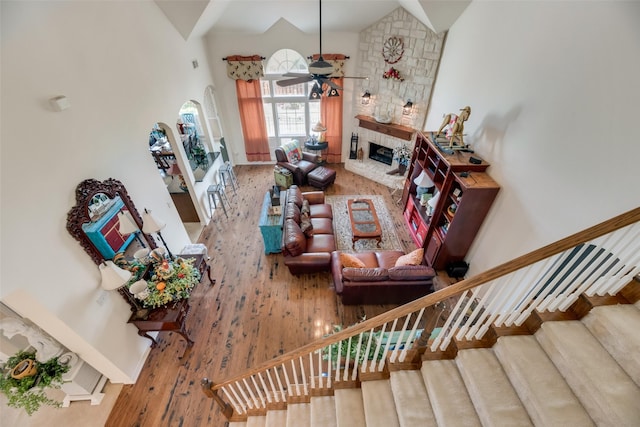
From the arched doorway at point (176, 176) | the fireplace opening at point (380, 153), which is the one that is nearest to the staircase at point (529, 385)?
the arched doorway at point (176, 176)

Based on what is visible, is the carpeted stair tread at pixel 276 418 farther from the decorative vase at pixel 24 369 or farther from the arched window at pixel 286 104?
the arched window at pixel 286 104

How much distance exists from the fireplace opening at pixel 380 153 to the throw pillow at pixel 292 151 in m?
2.16

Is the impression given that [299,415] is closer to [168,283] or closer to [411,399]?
[411,399]

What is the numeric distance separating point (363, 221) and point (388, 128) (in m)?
2.86

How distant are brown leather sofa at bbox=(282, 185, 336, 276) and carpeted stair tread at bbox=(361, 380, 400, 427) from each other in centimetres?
235

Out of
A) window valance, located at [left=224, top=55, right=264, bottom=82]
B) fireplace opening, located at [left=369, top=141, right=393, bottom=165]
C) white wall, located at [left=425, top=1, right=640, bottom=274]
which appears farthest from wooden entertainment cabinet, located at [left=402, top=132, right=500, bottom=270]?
window valance, located at [left=224, top=55, right=264, bottom=82]

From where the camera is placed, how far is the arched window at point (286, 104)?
7172 mm

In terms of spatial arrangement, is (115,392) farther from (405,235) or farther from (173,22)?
(173,22)

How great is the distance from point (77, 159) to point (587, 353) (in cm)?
474

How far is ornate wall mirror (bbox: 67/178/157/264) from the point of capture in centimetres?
277

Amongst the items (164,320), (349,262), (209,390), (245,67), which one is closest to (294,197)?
(349,262)

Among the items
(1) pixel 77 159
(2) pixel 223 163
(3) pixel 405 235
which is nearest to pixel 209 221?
(2) pixel 223 163

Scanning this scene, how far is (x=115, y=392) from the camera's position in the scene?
334 cm

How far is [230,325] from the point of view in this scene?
13.3ft
